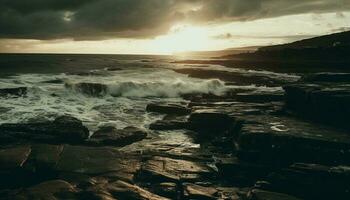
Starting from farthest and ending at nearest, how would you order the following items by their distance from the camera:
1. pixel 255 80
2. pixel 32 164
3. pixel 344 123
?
pixel 255 80, pixel 344 123, pixel 32 164

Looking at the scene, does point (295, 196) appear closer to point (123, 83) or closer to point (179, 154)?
point (179, 154)

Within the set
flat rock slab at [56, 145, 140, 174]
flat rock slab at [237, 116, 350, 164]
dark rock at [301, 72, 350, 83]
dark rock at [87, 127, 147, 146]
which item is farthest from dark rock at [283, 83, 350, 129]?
flat rock slab at [56, 145, 140, 174]

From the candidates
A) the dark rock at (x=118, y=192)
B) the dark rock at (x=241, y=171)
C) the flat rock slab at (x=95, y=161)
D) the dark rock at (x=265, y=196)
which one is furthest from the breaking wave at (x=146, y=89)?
the dark rock at (x=265, y=196)

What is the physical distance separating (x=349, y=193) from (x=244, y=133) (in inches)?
129

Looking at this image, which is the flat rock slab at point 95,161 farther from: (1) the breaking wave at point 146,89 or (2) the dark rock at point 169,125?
(1) the breaking wave at point 146,89

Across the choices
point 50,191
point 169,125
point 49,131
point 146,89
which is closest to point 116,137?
point 49,131

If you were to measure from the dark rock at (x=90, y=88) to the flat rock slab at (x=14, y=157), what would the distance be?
17062 mm

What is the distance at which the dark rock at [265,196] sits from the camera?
6.98 meters

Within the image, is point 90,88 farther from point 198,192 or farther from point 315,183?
point 315,183

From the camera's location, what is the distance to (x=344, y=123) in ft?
35.8

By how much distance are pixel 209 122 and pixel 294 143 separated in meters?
5.11

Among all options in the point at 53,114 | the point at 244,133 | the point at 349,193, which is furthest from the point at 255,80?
the point at 349,193

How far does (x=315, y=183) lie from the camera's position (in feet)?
25.1

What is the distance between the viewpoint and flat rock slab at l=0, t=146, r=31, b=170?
330 inches
